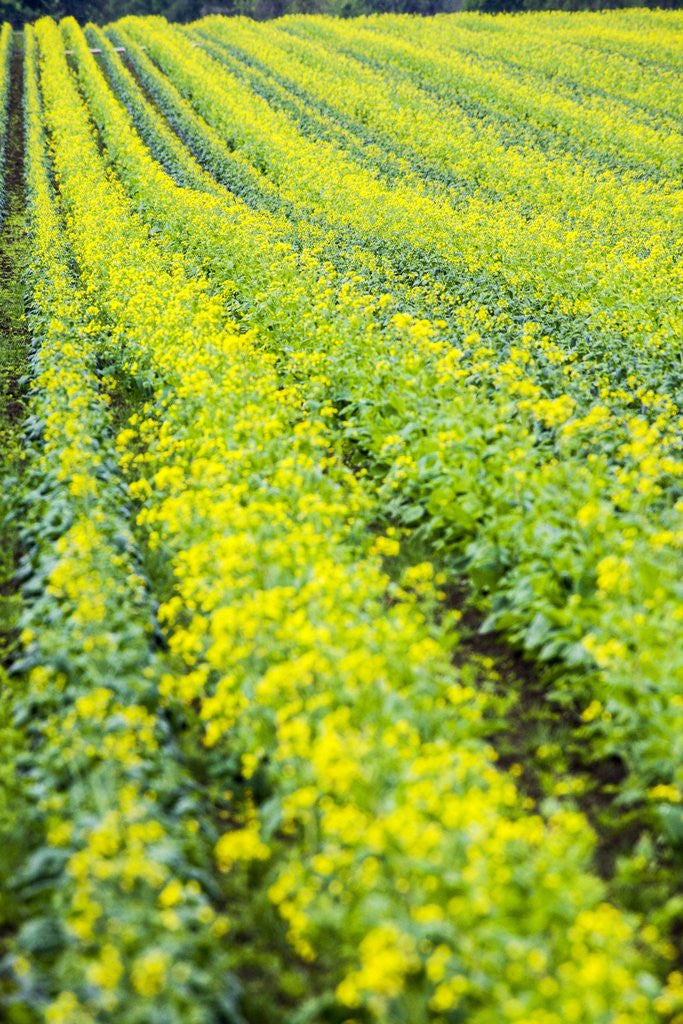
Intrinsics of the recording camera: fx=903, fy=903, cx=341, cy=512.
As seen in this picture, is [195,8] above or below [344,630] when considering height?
above

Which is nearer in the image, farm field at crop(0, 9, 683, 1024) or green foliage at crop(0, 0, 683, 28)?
farm field at crop(0, 9, 683, 1024)

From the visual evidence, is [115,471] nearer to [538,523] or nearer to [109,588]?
[109,588]

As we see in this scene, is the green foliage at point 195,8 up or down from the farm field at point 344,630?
up

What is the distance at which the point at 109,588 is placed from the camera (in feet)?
21.0

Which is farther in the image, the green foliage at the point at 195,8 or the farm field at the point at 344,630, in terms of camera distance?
the green foliage at the point at 195,8

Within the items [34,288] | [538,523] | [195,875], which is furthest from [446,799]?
[34,288]

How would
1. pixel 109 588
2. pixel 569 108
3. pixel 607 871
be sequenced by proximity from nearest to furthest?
pixel 607 871 → pixel 109 588 → pixel 569 108

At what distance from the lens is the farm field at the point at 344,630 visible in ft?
13.0

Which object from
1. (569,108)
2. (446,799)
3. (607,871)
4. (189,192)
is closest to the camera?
(446,799)

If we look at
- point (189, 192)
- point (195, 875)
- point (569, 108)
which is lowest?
point (195, 875)

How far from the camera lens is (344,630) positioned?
5535mm

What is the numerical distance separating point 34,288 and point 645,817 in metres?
14.1

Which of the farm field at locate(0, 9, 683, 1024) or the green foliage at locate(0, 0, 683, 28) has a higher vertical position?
the green foliage at locate(0, 0, 683, 28)

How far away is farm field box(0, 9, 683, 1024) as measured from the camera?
3.95 metres
